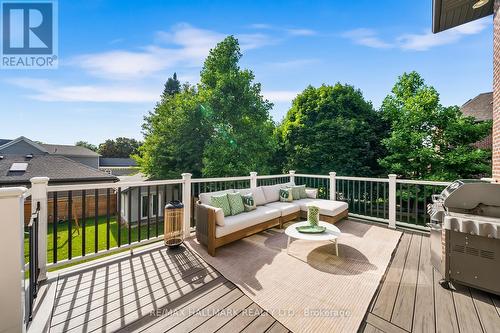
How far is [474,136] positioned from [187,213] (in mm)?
11151

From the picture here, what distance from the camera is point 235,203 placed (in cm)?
406

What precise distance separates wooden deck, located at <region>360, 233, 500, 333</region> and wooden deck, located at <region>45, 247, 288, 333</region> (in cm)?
103

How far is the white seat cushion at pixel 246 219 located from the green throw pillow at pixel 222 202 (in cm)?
13

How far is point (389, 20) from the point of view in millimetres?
5633

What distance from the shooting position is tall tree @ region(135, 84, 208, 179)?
11961 mm

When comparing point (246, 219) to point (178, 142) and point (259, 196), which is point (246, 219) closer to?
point (259, 196)

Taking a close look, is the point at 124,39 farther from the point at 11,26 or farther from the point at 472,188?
the point at 472,188

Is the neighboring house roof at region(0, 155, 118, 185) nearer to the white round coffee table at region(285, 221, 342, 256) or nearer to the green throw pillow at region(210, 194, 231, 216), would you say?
the green throw pillow at region(210, 194, 231, 216)

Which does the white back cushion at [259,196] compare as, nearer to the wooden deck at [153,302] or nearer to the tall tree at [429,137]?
the wooden deck at [153,302]

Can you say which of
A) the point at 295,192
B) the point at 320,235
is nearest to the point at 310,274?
the point at 320,235

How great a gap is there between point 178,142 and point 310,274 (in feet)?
35.6

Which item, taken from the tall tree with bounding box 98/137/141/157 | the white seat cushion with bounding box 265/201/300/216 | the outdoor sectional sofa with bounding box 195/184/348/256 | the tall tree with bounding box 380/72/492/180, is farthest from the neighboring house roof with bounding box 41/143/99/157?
the tall tree with bounding box 380/72/492/180

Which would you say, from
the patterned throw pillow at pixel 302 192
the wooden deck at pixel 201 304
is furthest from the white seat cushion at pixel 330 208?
the wooden deck at pixel 201 304

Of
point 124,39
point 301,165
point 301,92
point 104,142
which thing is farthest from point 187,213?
point 104,142
